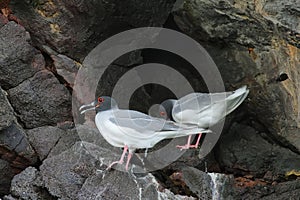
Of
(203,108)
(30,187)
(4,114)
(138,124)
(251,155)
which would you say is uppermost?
(138,124)

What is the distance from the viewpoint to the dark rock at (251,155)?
1008cm

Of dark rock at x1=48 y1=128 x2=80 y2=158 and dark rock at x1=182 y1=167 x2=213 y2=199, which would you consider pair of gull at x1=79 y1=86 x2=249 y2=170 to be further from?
dark rock at x1=182 y1=167 x2=213 y2=199

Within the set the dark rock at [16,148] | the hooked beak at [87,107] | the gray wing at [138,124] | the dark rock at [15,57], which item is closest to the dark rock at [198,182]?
the gray wing at [138,124]

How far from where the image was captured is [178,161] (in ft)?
32.3

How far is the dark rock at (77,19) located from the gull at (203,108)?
1.56 m

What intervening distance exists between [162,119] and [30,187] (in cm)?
206

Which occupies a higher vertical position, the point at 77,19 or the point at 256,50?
the point at 256,50

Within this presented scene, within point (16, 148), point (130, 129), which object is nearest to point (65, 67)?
point (16, 148)

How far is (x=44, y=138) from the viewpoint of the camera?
30.7ft

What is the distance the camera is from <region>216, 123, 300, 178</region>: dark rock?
10078 millimetres

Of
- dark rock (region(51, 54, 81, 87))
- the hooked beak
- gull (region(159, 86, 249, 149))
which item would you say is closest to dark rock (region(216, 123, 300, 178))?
gull (region(159, 86, 249, 149))

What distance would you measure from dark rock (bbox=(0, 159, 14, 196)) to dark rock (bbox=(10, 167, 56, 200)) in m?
0.85

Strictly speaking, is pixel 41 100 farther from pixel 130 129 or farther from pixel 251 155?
pixel 251 155

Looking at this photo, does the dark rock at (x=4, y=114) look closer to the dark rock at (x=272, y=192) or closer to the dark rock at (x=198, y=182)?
the dark rock at (x=198, y=182)
